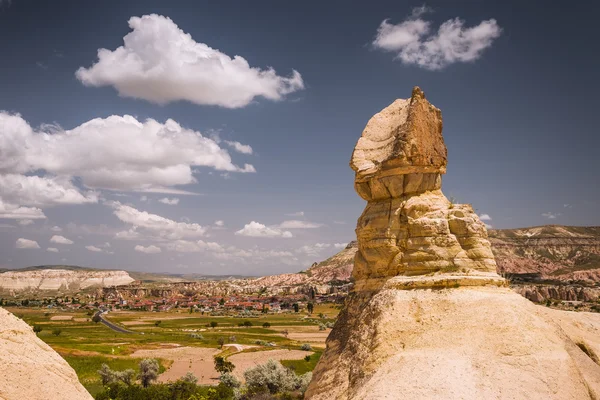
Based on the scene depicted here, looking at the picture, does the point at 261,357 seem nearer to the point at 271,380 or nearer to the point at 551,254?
the point at 271,380

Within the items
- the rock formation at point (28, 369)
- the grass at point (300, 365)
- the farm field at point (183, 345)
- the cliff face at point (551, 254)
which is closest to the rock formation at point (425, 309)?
the rock formation at point (28, 369)

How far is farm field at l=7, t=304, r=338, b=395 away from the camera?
60.5 metres

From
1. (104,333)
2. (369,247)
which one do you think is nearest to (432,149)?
(369,247)

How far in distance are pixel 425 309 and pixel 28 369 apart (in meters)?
10.3

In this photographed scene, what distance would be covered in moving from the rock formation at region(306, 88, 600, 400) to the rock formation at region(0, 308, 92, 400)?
6.96 m

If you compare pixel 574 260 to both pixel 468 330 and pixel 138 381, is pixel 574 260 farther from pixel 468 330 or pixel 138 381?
pixel 468 330

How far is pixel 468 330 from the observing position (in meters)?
12.2

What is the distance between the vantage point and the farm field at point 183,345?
6047 cm

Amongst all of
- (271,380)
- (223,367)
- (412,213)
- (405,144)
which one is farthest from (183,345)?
(405,144)

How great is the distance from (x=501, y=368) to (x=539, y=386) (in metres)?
0.83

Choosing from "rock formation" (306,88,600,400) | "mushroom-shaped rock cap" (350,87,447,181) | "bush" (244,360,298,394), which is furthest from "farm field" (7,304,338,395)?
"mushroom-shaped rock cap" (350,87,447,181)

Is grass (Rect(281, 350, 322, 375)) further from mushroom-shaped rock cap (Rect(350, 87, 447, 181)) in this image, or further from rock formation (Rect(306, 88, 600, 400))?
mushroom-shaped rock cap (Rect(350, 87, 447, 181))

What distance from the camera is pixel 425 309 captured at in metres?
13.1

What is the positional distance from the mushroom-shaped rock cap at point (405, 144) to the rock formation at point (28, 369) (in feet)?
36.2
